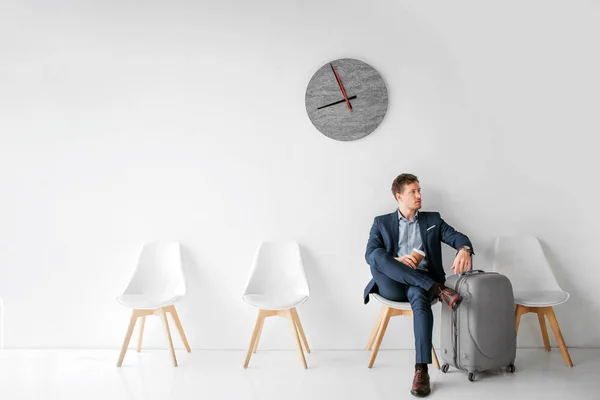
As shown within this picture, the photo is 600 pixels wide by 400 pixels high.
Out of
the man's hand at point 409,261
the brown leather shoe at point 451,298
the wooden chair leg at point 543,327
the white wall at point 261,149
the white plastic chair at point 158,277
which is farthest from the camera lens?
the white wall at point 261,149

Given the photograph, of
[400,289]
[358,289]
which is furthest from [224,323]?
[400,289]

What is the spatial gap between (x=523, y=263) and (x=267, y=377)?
1.78 meters

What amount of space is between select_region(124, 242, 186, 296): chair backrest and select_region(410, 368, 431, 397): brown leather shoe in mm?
1591

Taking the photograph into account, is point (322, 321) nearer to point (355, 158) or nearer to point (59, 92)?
point (355, 158)

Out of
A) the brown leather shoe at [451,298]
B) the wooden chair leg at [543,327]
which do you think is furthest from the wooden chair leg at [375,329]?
the wooden chair leg at [543,327]

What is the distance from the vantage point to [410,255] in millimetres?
2896

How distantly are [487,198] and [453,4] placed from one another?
1288 mm

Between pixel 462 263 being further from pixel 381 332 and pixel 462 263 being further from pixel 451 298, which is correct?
pixel 381 332

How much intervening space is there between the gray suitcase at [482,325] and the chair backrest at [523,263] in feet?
1.92

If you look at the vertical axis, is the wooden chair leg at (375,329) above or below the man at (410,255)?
below

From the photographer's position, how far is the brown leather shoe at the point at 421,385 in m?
2.46

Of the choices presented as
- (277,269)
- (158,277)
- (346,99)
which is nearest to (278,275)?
(277,269)

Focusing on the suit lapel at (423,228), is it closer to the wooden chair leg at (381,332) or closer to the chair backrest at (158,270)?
the wooden chair leg at (381,332)

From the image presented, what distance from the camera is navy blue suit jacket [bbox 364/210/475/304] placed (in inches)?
117
